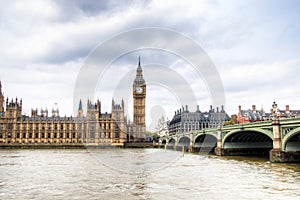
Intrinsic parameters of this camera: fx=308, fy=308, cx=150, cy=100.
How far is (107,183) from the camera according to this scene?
72.6 ft

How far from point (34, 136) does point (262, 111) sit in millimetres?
87770

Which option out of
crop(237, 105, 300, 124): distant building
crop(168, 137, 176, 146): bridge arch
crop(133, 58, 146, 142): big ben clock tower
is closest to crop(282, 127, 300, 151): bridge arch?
crop(168, 137, 176, 146): bridge arch

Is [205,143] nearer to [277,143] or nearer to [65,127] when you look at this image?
[277,143]

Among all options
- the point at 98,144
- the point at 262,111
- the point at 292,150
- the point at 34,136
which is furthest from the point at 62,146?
the point at 292,150

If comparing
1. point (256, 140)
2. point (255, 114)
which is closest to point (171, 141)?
point (255, 114)

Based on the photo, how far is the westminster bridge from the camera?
3647cm

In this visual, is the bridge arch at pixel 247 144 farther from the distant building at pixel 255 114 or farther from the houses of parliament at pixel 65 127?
the houses of parliament at pixel 65 127

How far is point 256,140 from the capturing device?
191ft

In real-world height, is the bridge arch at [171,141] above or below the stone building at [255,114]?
below

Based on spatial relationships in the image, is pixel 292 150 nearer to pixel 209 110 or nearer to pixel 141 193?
pixel 141 193

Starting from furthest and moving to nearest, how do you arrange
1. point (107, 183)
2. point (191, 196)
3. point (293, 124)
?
1. point (293, 124)
2. point (107, 183)
3. point (191, 196)

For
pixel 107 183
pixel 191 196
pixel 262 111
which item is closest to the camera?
pixel 191 196

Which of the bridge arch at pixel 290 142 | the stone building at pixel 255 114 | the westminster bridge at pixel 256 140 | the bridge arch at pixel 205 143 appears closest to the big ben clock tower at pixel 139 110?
the stone building at pixel 255 114

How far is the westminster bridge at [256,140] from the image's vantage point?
3647 centimetres
